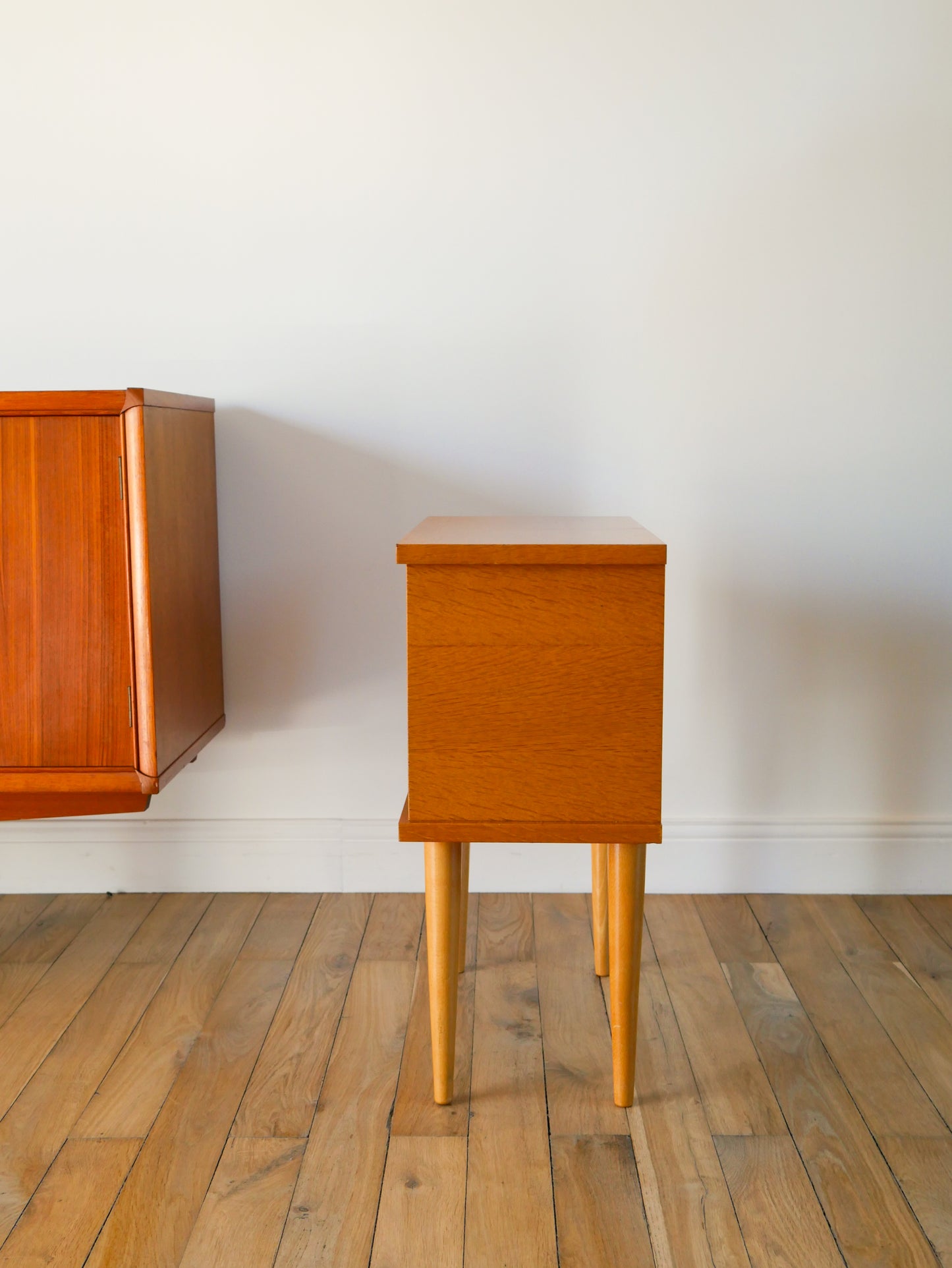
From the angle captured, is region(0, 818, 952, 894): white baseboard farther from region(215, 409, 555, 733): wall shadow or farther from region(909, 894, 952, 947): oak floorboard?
region(215, 409, 555, 733): wall shadow

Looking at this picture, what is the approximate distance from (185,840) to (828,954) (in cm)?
105

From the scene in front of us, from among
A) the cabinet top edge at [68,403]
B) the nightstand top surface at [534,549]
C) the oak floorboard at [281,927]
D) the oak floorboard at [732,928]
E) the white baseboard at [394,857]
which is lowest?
the oak floorboard at [281,927]

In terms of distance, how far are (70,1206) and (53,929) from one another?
71cm

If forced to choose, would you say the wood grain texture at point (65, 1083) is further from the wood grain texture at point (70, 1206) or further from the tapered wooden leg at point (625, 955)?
the tapered wooden leg at point (625, 955)

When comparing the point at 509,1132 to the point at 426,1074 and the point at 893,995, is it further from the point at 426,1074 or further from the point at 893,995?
the point at 893,995

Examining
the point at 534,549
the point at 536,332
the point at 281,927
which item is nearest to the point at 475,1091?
the point at 281,927

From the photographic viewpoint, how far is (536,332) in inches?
68.6

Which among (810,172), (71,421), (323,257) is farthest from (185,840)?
(810,172)

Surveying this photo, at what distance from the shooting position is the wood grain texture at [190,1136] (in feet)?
3.40

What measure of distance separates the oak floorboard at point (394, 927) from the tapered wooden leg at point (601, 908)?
10.7 inches

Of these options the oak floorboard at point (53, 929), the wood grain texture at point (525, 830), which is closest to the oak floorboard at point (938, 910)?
the wood grain texture at point (525, 830)

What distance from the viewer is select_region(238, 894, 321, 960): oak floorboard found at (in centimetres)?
164

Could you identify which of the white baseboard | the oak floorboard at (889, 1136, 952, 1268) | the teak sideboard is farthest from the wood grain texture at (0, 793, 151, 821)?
the oak floorboard at (889, 1136, 952, 1268)

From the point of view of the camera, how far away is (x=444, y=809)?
1.19m
